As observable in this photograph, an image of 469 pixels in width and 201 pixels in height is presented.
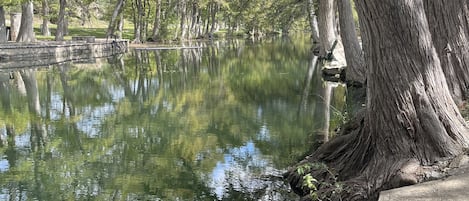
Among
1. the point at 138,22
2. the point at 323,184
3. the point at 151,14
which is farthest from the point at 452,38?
the point at 151,14

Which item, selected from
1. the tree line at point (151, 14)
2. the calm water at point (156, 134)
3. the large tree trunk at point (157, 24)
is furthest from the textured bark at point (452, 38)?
the large tree trunk at point (157, 24)

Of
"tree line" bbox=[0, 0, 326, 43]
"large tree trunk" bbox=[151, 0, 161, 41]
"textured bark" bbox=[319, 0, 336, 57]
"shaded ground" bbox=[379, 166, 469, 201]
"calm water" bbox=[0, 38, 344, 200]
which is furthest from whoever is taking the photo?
"large tree trunk" bbox=[151, 0, 161, 41]

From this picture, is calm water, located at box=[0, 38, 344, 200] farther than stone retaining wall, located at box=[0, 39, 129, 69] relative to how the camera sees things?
No

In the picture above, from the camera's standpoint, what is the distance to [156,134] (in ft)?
39.2

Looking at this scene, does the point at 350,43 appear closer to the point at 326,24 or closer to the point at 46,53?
the point at 326,24

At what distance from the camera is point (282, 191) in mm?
7574

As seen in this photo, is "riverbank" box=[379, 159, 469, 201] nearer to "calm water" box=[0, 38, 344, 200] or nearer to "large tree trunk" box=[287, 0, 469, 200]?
"large tree trunk" box=[287, 0, 469, 200]

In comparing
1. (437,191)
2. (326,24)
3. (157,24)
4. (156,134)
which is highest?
(326,24)

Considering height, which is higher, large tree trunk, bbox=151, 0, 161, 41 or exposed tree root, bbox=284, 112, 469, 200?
large tree trunk, bbox=151, 0, 161, 41

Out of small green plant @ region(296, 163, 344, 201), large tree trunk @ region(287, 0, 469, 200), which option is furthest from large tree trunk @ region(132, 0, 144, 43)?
large tree trunk @ region(287, 0, 469, 200)

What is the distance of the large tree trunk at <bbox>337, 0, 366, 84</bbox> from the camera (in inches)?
706

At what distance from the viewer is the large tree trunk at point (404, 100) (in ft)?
20.3

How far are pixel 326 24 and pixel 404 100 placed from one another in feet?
62.9

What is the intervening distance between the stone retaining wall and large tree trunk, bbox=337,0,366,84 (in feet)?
53.6
